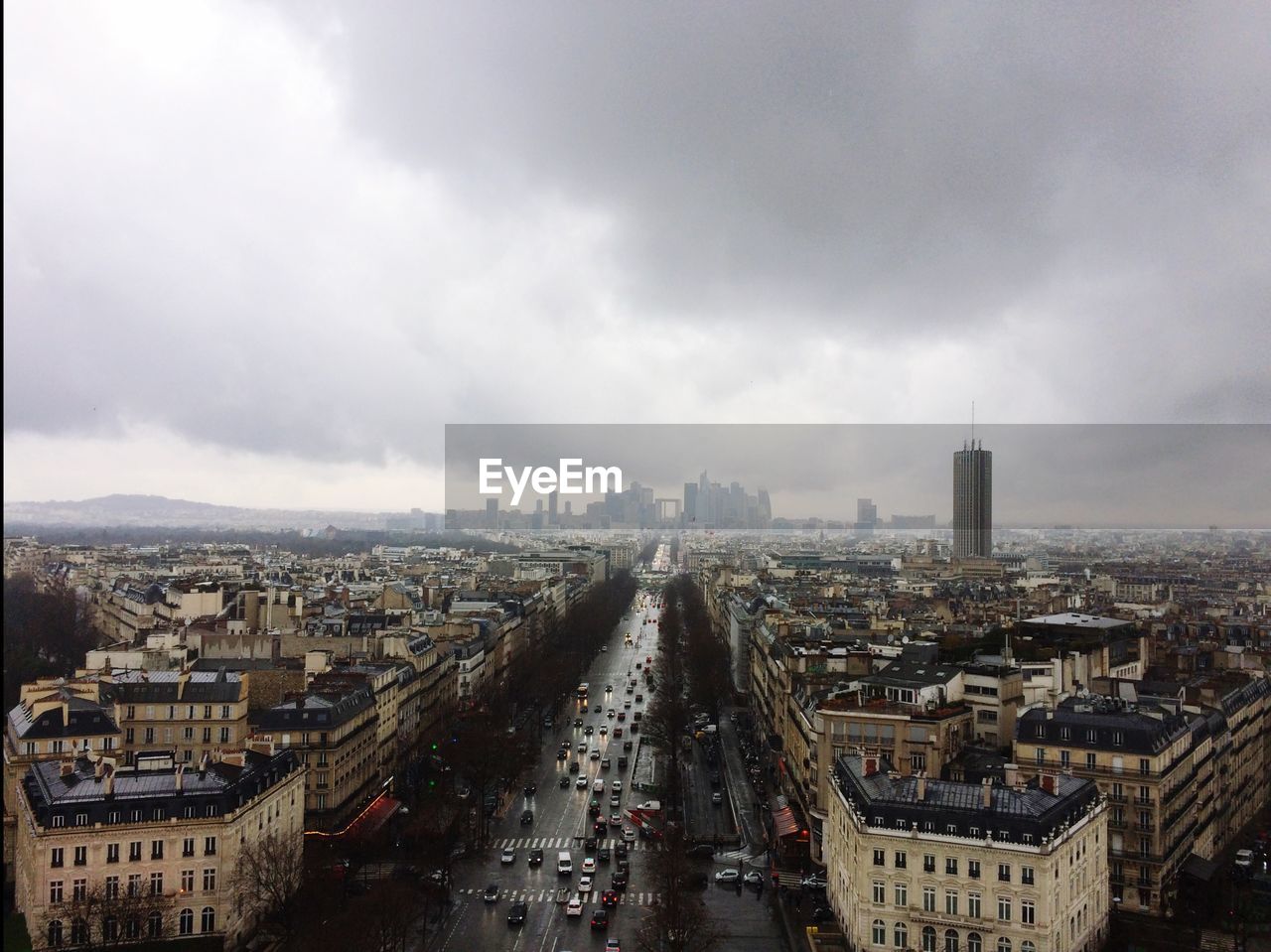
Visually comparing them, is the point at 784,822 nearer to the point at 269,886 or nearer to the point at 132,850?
the point at 269,886

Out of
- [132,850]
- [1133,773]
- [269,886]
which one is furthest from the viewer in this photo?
[1133,773]

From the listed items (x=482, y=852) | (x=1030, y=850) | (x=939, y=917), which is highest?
(x=1030, y=850)

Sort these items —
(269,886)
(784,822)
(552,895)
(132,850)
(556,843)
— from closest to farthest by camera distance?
(132,850) < (269,886) < (552,895) < (784,822) < (556,843)

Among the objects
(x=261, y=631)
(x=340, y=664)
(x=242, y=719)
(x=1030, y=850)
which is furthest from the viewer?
(x=261, y=631)

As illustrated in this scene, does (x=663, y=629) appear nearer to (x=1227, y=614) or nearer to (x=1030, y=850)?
(x=1227, y=614)

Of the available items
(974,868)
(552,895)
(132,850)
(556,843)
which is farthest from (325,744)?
(974,868)

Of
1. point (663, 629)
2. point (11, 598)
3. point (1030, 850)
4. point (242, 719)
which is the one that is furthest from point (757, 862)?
point (11, 598)
